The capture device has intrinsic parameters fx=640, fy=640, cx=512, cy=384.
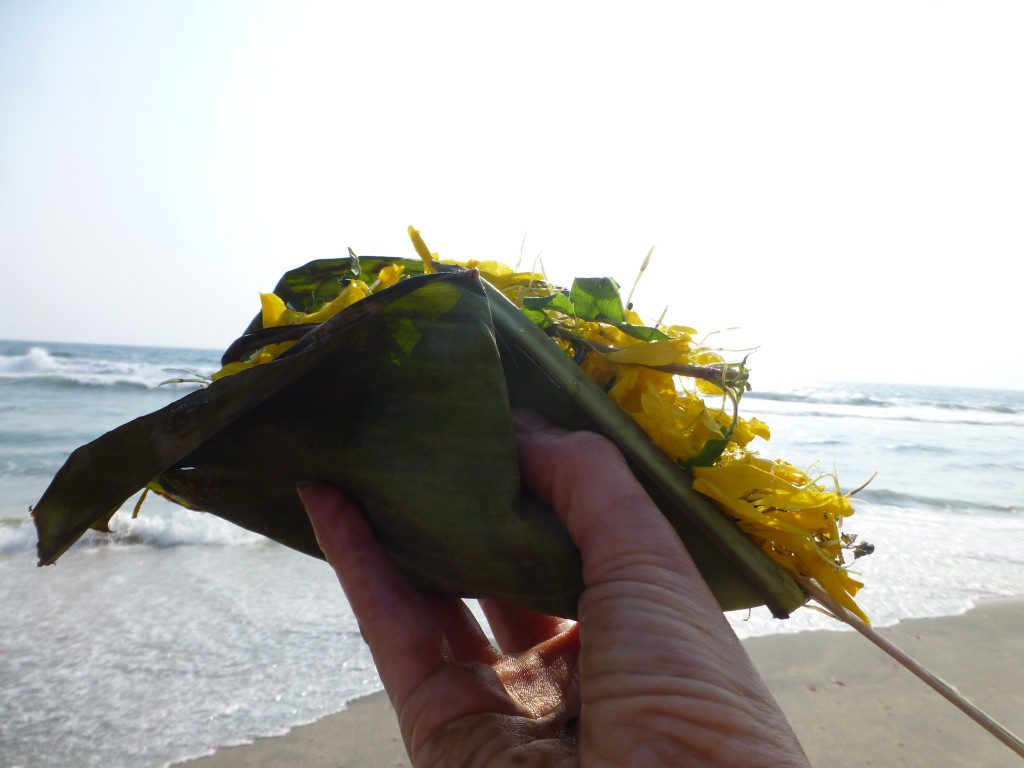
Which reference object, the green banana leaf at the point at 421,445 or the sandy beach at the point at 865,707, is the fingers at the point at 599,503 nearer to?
the green banana leaf at the point at 421,445

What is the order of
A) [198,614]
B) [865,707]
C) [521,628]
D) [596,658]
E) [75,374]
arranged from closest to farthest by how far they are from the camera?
[596,658] → [521,628] → [865,707] → [198,614] → [75,374]

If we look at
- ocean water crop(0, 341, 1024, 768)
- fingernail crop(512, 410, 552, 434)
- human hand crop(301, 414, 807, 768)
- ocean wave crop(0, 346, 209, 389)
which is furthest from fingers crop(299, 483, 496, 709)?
ocean wave crop(0, 346, 209, 389)

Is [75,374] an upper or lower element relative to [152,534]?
lower

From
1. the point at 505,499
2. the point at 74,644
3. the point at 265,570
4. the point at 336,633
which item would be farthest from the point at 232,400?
the point at 265,570

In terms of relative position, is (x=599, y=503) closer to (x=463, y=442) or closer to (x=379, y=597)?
(x=463, y=442)

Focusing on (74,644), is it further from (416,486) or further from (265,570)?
(416,486)

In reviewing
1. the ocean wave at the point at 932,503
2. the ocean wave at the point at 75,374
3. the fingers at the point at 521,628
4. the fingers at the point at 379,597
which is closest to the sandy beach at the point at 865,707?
the fingers at the point at 521,628

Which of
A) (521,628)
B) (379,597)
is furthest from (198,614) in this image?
(379,597)
